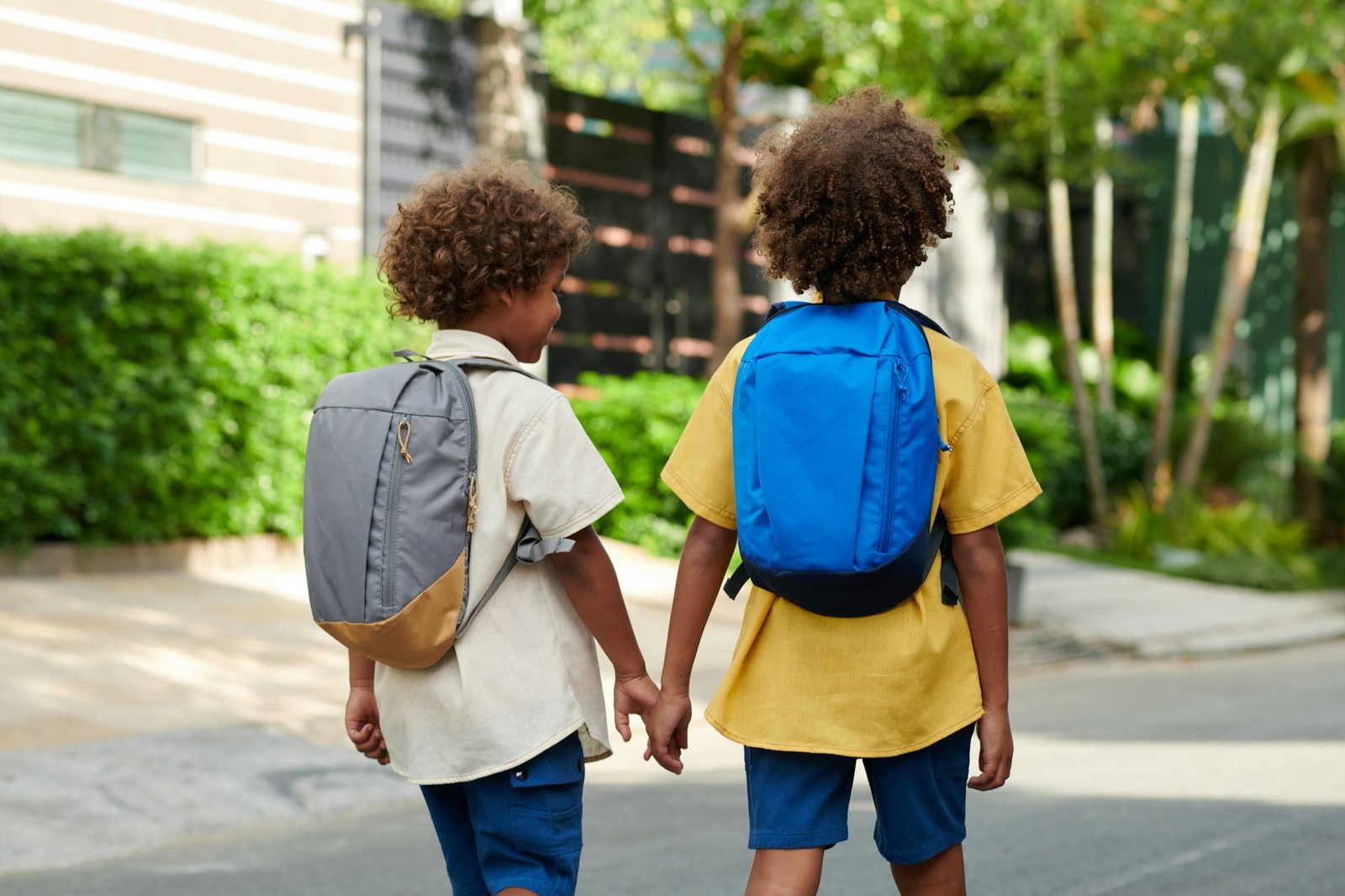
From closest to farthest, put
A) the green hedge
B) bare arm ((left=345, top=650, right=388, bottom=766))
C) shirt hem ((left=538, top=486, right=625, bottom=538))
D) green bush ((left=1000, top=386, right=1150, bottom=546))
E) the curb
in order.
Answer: shirt hem ((left=538, top=486, right=625, bottom=538)), bare arm ((left=345, top=650, right=388, bottom=766)), the green hedge, the curb, green bush ((left=1000, top=386, right=1150, bottom=546))

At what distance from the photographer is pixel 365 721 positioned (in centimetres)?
303

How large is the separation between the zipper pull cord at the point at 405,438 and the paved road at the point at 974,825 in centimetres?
252

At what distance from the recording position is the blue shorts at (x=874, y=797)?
2.79 metres

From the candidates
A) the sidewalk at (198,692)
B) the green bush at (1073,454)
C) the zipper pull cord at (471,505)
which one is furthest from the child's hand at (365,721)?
the green bush at (1073,454)

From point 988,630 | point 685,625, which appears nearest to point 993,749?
point 988,630

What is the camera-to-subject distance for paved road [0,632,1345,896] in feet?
16.1

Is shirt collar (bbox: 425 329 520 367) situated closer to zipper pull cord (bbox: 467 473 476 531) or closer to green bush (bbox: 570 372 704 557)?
zipper pull cord (bbox: 467 473 476 531)

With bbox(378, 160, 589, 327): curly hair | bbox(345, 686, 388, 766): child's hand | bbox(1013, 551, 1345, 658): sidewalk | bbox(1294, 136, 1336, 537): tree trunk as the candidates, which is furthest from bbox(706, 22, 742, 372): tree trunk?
bbox(345, 686, 388, 766): child's hand

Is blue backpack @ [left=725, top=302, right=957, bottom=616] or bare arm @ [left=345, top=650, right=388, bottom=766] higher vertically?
blue backpack @ [left=725, top=302, right=957, bottom=616]

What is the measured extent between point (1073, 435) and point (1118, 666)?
783cm

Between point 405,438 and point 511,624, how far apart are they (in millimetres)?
388

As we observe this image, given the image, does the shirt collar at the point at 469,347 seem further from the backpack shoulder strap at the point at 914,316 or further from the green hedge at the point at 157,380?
the green hedge at the point at 157,380

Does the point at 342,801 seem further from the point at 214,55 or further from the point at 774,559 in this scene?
the point at 214,55

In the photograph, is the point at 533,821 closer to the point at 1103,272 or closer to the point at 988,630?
the point at 988,630
